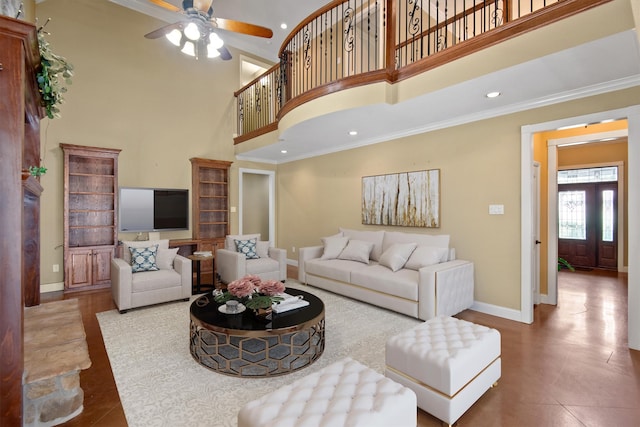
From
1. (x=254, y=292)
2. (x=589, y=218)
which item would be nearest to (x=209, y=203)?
(x=254, y=292)

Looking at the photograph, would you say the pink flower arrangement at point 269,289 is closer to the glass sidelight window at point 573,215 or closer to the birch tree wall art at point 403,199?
the birch tree wall art at point 403,199

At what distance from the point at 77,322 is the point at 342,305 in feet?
9.57

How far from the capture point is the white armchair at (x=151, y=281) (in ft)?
12.7

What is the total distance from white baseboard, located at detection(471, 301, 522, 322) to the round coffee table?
2.38 metres

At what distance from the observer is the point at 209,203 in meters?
6.75

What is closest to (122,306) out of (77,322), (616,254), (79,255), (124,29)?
(77,322)

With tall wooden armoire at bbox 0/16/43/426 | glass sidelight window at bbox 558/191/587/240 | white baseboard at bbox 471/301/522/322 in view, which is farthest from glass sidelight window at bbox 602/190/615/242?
tall wooden armoire at bbox 0/16/43/426

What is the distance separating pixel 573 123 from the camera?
11.1 ft

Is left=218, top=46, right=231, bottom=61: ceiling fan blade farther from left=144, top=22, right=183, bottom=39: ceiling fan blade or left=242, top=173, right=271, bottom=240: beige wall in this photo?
left=242, top=173, right=271, bottom=240: beige wall

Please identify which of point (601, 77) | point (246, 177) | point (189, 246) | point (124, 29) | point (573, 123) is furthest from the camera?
point (246, 177)

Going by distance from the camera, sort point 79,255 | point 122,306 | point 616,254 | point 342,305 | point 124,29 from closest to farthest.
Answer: point 122,306, point 342,305, point 79,255, point 124,29, point 616,254

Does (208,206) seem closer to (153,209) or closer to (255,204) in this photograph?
(153,209)

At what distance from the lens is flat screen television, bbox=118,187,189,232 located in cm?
545

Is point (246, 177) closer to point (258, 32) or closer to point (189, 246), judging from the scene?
point (189, 246)
